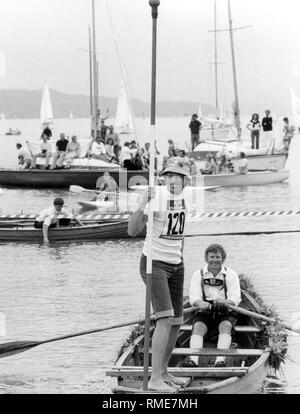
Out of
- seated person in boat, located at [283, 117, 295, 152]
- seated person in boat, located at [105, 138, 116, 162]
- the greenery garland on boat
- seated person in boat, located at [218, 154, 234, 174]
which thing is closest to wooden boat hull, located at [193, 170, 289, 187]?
seated person in boat, located at [218, 154, 234, 174]

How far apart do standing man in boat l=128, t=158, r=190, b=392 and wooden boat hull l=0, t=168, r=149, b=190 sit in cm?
2823

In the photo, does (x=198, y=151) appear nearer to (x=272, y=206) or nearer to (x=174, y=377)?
(x=272, y=206)

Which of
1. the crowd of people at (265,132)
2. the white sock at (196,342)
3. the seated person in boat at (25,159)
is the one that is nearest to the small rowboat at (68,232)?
the white sock at (196,342)

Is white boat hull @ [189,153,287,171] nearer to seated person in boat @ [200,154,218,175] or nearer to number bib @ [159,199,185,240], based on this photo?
seated person in boat @ [200,154,218,175]

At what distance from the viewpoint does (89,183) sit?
41.1 m

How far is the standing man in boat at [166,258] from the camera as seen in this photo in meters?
10.4

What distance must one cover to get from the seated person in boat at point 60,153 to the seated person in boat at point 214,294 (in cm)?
3029

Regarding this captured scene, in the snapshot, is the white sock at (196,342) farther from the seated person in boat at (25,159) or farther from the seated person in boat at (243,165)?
the seated person in boat at (25,159)

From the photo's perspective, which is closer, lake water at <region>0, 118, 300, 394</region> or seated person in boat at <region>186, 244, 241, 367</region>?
seated person in boat at <region>186, 244, 241, 367</region>

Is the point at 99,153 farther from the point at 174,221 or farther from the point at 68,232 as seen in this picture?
the point at 174,221

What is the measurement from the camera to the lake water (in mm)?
14016

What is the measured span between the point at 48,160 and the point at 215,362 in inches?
1269

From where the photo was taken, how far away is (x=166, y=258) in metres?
10.5
